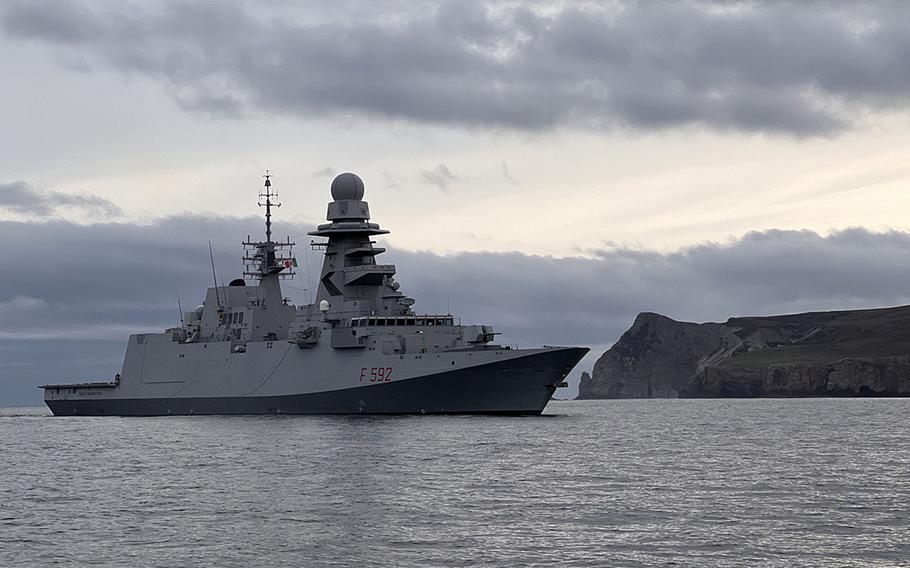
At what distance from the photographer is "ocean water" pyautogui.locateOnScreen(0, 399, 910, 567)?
21453 millimetres

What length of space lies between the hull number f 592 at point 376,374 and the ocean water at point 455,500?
7073mm

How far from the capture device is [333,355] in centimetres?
5978

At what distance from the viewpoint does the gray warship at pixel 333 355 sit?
2235 inches

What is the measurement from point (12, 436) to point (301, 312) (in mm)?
16634

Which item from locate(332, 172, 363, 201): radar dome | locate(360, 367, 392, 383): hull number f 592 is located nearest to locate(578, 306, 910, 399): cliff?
locate(332, 172, 363, 201): radar dome

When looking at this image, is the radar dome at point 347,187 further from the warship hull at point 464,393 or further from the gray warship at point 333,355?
the warship hull at point 464,393

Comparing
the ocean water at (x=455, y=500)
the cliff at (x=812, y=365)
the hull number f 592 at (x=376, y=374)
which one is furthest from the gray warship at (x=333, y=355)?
the cliff at (x=812, y=365)

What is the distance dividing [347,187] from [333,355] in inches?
450

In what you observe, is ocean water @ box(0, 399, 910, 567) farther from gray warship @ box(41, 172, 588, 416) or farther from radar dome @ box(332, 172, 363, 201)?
radar dome @ box(332, 172, 363, 201)

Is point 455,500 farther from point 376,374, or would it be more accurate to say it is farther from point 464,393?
point 376,374

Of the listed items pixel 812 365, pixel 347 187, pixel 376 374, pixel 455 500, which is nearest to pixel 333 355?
pixel 376 374

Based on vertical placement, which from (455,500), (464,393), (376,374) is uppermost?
(376,374)

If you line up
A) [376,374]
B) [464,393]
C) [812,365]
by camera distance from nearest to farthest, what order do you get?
[464,393] < [376,374] < [812,365]

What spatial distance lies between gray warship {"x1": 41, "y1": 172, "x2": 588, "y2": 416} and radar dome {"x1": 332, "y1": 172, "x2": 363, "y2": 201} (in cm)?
8
